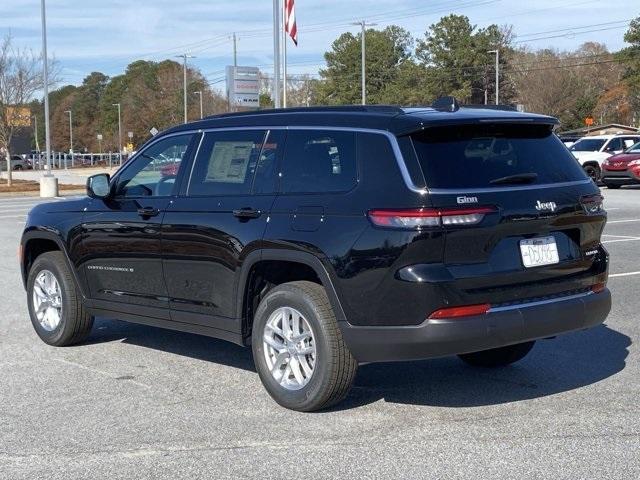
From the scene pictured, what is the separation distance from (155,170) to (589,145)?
Result: 29216mm

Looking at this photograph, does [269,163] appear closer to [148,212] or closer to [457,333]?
[148,212]

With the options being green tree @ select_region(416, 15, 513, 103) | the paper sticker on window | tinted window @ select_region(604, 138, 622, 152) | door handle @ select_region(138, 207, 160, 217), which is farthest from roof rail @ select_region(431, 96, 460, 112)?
green tree @ select_region(416, 15, 513, 103)

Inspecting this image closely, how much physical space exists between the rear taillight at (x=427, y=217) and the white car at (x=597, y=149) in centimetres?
2796

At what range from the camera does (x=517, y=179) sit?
543cm

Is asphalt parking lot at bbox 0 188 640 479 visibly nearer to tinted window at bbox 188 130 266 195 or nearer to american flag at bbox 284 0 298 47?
tinted window at bbox 188 130 266 195

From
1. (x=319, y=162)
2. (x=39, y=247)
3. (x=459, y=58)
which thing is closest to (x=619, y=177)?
(x=39, y=247)

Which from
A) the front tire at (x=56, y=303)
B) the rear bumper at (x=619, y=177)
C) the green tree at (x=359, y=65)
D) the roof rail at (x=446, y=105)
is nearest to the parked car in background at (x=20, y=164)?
the green tree at (x=359, y=65)

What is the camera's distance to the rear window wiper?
5.33 m

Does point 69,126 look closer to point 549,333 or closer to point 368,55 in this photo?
point 368,55

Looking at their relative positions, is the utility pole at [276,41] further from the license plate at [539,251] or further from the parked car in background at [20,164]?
the parked car in background at [20,164]

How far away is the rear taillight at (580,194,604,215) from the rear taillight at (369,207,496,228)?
936 millimetres

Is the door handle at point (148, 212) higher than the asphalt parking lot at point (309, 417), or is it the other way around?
the door handle at point (148, 212)

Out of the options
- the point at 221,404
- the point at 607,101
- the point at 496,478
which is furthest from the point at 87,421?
the point at 607,101

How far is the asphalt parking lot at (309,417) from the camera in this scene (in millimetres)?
4684
